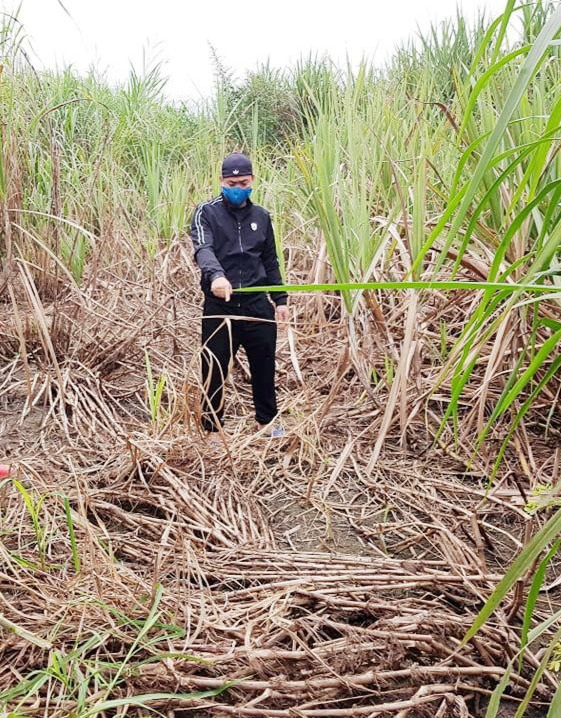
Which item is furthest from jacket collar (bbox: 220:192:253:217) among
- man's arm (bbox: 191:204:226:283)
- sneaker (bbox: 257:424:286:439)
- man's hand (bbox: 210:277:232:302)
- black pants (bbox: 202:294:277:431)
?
sneaker (bbox: 257:424:286:439)

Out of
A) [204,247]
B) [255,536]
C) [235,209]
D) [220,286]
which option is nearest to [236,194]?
[235,209]

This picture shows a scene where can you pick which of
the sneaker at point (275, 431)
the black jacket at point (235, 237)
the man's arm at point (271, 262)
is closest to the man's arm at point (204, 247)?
the black jacket at point (235, 237)

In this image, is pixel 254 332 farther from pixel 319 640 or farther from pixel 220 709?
pixel 220 709

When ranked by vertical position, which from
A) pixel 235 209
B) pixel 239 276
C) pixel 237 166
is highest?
pixel 237 166

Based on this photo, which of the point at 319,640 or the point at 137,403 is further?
the point at 137,403

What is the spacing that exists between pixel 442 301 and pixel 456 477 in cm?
92

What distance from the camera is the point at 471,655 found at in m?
1.63

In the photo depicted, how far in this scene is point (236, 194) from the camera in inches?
124

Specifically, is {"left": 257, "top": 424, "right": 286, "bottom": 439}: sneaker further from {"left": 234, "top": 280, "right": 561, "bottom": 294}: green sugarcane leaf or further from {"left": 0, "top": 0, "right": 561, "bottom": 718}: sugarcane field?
{"left": 234, "top": 280, "right": 561, "bottom": 294}: green sugarcane leaf

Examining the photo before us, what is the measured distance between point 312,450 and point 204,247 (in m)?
0.99

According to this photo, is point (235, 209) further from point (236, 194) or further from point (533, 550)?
point (533, 550)

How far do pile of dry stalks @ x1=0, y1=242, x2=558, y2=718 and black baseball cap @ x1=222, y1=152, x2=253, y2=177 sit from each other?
752 mm

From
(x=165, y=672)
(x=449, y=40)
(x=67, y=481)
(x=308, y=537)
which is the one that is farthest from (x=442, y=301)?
(x=449, y=40)

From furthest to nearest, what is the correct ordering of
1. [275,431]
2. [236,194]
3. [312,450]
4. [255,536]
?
[236,194] → [275,431] → [312,450] → [255,536]
